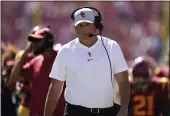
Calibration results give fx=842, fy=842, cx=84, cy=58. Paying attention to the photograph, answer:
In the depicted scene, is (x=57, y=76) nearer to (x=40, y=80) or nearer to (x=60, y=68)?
(x=60, y=68)

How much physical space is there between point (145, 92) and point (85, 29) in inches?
169

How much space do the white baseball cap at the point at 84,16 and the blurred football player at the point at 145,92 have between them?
374 cm

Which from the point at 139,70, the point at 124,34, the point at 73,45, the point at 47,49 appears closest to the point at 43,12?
the point at 124,34

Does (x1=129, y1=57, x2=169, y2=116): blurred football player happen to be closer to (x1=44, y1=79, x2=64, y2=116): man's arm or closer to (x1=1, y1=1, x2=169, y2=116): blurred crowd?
(x1=44, y1=79, x2=64, y2=116): man's arm

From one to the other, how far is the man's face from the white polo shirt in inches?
3.5

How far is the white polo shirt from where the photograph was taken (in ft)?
22.2

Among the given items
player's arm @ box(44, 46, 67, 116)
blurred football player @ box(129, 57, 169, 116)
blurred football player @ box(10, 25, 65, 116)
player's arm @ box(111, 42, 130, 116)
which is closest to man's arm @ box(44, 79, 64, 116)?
player's arm @ box(44, 46, 67, 116)

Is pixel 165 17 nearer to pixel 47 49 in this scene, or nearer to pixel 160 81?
pixel 160 81

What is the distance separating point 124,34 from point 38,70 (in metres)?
9.39

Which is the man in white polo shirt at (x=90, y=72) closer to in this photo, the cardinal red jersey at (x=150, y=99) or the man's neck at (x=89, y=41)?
the man's neck at (x=89, y=41)

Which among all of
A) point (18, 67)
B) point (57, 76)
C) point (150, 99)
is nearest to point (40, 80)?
point (18, 67)

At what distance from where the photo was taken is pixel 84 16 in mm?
6945

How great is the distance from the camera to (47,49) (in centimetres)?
→ 904

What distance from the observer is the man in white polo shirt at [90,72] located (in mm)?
6773
